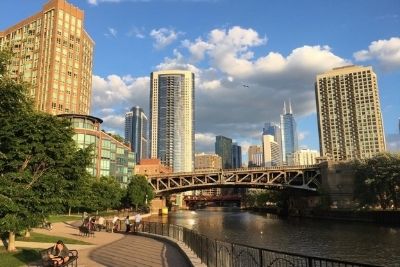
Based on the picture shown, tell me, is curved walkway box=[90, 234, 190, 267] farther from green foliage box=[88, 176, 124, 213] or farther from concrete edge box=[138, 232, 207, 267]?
green foliage box=[88, 176, 124, 213]

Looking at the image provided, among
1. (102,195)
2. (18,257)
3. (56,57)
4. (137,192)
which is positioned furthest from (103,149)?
(18,257)

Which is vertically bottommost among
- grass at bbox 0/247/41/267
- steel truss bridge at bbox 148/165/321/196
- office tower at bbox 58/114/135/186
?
grass at bbox 0/247/41/267

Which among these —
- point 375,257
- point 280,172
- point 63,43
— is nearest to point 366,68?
point 280,172

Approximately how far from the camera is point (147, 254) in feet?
74.3

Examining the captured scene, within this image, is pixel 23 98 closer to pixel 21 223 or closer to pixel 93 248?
pixel 21 223

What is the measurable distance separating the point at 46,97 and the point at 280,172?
85.4 m

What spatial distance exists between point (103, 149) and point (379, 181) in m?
90.4

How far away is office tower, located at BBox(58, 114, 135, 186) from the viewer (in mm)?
121688

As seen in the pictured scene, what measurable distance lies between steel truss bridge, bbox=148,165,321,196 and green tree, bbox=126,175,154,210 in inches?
729

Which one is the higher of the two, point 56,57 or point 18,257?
point 56,57

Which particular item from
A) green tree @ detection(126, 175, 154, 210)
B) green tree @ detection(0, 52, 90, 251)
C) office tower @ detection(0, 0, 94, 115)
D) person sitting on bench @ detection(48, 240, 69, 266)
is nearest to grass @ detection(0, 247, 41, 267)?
green tree @ detection(0, 52, 90, 251)

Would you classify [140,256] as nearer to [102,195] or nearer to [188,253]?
[188,253]

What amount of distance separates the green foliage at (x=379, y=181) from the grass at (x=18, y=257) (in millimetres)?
64326

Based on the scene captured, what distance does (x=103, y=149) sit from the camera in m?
133
